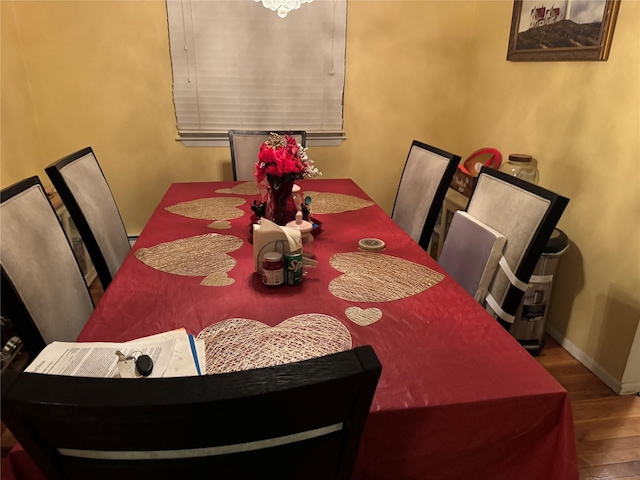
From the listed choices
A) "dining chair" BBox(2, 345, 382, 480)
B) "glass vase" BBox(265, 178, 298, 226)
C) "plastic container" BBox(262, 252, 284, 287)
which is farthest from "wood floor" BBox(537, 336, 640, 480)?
"dining chair" BBox(2, 345, 382, 480)

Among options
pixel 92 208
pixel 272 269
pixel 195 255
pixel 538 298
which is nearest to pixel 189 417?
pixel 272 269

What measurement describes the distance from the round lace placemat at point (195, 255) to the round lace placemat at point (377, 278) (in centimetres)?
37

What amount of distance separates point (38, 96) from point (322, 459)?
3126mm

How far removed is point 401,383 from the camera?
3.07ft

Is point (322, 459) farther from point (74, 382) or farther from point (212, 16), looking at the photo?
point (212, 16)

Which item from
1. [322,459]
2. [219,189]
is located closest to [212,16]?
[219,189]

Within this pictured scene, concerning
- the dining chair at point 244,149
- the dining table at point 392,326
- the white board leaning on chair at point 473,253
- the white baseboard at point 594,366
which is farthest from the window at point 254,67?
the white baseboard at point 594,366

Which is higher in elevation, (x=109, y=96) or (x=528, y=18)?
(x=528, y=18)

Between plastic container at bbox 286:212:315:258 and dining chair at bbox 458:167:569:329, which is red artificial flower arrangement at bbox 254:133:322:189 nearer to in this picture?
plastic container at bbox 286:212:315:258

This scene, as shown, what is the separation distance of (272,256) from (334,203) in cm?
93

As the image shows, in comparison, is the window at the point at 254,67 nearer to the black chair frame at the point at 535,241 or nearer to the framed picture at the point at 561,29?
the framed picture at the point at 561,29

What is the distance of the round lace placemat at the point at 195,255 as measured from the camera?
4.88 ft

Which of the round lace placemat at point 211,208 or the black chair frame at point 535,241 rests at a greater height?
the black chair frame at point 535,241

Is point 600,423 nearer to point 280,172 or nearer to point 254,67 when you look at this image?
point 280,172
